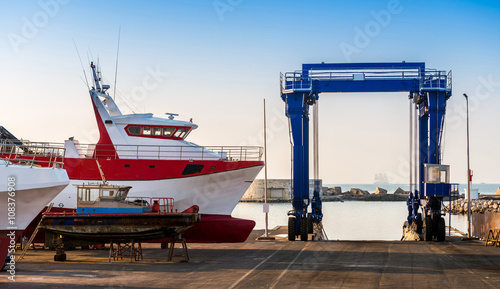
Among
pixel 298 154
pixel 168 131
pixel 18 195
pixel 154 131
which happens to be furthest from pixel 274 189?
pixel 18 195

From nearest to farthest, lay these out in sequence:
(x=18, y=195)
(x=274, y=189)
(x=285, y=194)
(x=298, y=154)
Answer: (x=18, y=195)
(x=298, y=154)
(x=274, y=189)
(x=285, y=194)

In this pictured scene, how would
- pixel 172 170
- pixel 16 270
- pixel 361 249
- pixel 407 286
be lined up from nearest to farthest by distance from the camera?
pixel 407 286
pixel 16 270
pixel 361 249
pixel 172 170

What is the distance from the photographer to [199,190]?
99.3 ft

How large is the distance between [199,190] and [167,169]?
1856mm

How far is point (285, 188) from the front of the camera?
444ft

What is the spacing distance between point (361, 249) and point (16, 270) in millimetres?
14736

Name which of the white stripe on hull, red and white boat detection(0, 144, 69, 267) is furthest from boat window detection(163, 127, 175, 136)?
red and white boat detection(0, 144, 69, 267)

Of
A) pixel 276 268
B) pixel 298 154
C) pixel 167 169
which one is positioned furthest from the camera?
pixel 298 154

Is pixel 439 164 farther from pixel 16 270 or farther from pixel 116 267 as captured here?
pixel 16 270

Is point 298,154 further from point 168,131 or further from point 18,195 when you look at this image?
point 18,195

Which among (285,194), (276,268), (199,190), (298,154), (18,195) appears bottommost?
(285,194)

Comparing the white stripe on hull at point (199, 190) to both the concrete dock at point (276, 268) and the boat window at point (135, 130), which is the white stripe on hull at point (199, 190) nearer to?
the concrete dock at point (276, 268)

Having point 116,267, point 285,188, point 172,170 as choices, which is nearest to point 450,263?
point 116,267

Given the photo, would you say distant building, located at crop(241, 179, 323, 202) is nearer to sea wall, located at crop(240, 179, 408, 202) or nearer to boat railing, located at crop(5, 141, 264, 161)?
sea wall, located at crop(240, 179, 408, 202)
